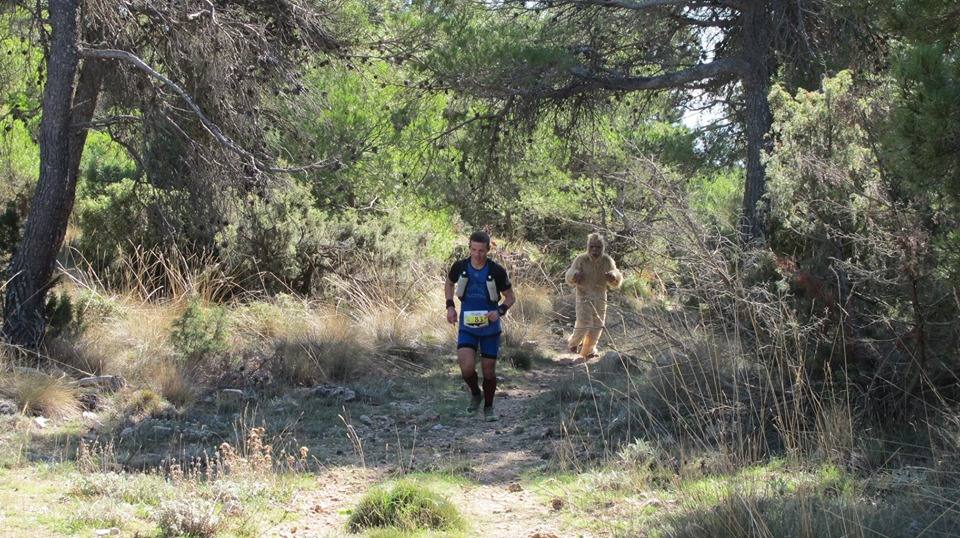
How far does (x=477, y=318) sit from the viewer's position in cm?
911

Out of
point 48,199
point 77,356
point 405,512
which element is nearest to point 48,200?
point 48,199

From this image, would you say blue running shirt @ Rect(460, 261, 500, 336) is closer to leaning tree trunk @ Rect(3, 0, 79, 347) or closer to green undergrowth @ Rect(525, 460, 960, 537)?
green undergrowth @ Rect(525, 460, 960, 537)

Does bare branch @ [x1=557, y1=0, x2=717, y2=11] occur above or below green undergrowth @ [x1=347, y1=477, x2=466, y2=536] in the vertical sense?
above

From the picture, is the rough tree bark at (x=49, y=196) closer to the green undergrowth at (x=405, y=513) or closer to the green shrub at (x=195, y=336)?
the green shrub at (x=195, y=336)

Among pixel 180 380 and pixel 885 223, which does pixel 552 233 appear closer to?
pixel 180 380

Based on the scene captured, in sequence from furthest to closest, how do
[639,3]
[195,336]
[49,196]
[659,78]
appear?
1. [659,78]
2. [639,3]
3. [195,336]
4. [49,196]

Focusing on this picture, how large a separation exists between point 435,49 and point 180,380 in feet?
16.9

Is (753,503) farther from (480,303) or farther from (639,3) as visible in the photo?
(639,3)

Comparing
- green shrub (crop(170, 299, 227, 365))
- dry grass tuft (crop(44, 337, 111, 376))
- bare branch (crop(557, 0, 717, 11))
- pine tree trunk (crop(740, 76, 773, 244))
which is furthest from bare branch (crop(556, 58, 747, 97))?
dry grass tuft (crop(44, 337, 111, 376))

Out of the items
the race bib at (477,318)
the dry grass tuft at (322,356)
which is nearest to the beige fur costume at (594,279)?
the dry grass tuft at (322,356)

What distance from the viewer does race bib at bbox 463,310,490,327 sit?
29.9 feet

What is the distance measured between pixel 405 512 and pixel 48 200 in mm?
5620

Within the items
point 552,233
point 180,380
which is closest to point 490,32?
point 180,380

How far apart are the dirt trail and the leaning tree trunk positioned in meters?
3.59
